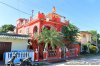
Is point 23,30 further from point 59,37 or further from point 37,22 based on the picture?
point 59,37

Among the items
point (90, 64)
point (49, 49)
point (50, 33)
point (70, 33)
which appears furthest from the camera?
point (70, 33)

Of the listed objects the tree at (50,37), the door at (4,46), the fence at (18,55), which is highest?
the tree at (50,37)

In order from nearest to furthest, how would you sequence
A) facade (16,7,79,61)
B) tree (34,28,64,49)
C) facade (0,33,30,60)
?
facade (0,33,30,60) → tree (34,28,64,49) → facade (16,7,79,61)

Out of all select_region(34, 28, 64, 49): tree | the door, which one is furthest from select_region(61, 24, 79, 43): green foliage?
the door

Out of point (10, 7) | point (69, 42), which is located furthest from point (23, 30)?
point (10, 7)

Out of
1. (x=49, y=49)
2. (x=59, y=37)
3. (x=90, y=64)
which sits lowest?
(x=90, y=64)

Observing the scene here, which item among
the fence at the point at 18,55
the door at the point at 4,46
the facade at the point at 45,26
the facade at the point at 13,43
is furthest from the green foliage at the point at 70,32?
the door at the point at 4,46

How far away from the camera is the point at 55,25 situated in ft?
72.3

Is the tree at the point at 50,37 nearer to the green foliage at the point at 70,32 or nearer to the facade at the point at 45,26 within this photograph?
the facade at the point at 45,26

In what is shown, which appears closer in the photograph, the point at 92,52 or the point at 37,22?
the point at 37,22

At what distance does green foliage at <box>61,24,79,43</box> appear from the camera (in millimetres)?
22250

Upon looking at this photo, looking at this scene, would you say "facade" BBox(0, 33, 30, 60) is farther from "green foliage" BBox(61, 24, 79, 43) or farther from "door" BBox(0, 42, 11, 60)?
"green foliage" BBox(61, 24, 79, 43)

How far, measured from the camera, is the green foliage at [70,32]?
22250mm

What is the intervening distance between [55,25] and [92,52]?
13125 mm
